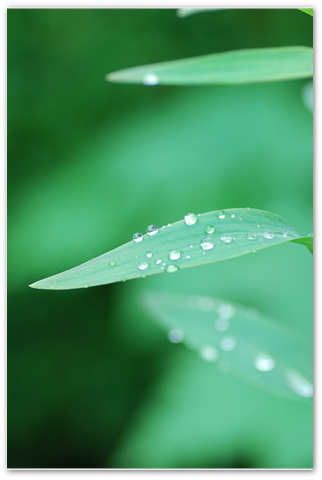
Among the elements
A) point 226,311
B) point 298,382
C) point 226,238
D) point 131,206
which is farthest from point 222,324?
point 131,206

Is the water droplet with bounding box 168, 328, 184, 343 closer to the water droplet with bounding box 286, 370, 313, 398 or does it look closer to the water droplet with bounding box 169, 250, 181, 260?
the water droplet with bounding box 286, 370, 313, 398

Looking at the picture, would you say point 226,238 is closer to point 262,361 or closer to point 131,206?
point 262,361

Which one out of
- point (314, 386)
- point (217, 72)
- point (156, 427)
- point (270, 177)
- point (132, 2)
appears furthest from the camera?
point (270, 177)

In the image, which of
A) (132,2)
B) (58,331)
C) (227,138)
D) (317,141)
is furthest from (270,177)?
(58,331)

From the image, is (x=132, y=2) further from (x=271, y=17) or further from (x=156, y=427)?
(x=156, y=427)

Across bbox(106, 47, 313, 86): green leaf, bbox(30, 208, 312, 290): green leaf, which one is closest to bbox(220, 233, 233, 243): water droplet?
bbox(30, 208, 312, 290): green leaf
